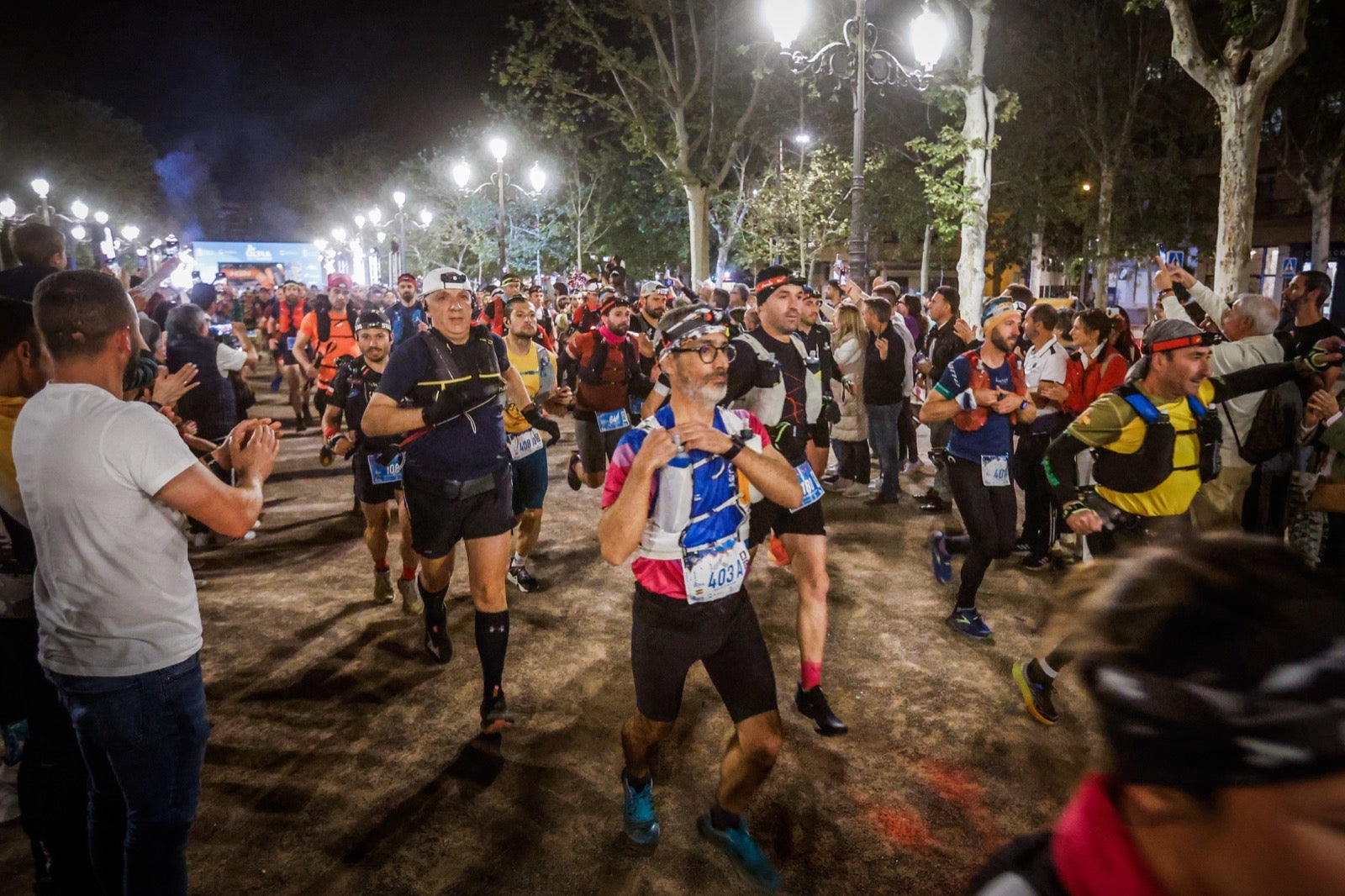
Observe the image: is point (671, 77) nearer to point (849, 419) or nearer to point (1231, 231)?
point (1231, 231)

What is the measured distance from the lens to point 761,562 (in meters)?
7.32

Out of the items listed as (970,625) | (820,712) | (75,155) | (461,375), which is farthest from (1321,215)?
(75,155)

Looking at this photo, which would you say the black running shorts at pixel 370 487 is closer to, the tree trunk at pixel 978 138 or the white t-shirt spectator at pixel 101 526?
the white t-shirt spectator at pixel 101 526

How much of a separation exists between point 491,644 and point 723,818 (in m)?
1.68

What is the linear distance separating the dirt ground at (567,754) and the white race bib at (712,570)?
1.22 m

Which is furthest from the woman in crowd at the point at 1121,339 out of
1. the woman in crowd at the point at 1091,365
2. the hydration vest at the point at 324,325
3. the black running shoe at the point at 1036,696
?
the hydration vest at the point at 324,325

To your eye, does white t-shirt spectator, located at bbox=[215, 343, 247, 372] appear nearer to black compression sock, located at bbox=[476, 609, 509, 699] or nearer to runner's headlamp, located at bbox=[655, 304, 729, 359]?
black compression sock, located at bbox=[476, 609, 509, 699]

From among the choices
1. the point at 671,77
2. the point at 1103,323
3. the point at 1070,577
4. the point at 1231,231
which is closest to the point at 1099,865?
the point at 1070,577

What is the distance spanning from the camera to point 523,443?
6.41 m

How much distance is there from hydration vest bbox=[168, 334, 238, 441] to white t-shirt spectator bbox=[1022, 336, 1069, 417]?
7211 millimetres

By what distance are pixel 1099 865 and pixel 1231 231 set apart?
1476cm

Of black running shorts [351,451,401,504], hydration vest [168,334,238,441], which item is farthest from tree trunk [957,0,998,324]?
→ hydration vest [168,334,238,441]

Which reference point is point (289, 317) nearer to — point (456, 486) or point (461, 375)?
point (461, 375)

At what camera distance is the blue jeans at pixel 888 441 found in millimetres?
9188
